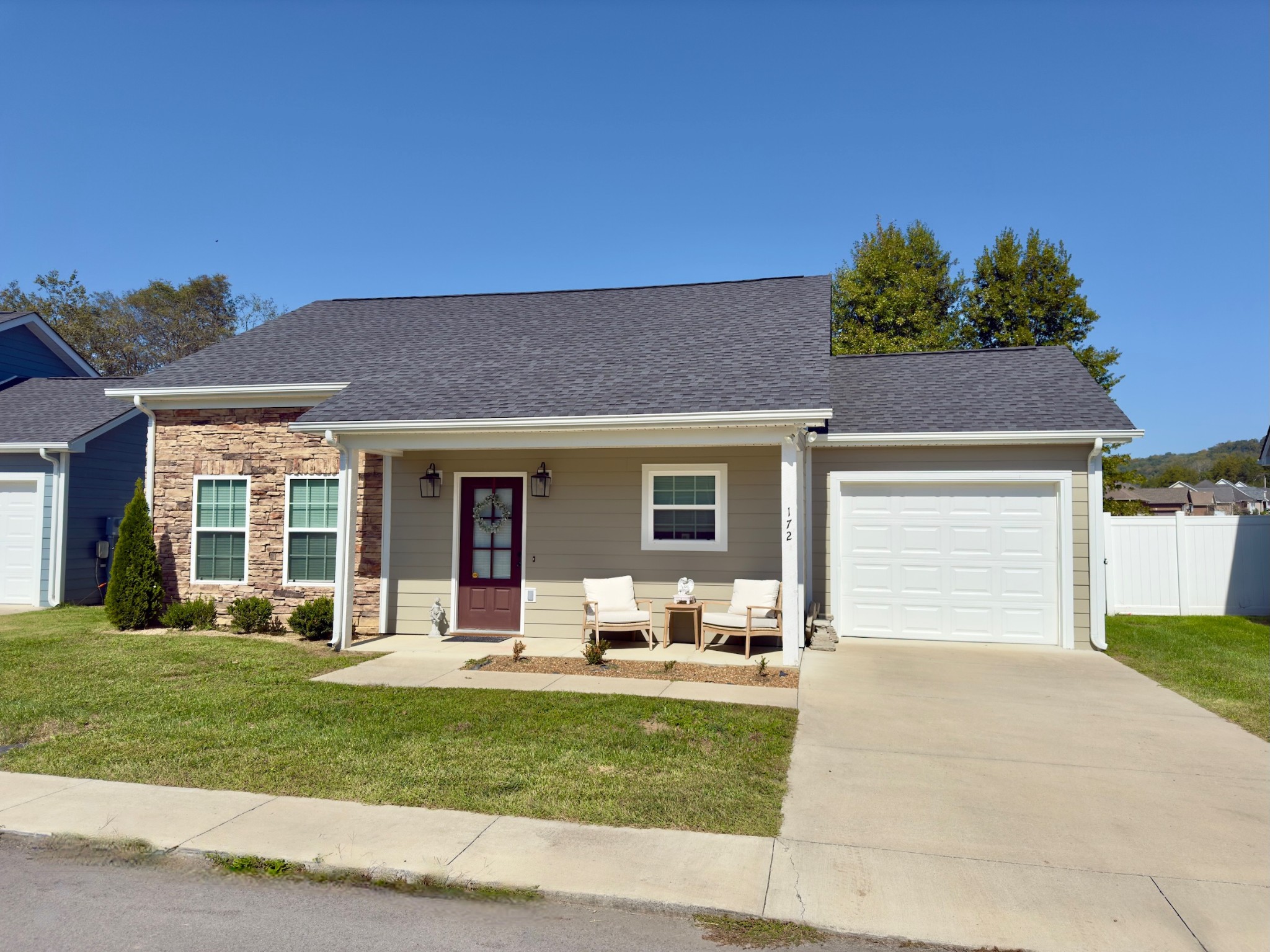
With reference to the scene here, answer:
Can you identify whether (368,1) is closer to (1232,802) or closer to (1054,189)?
(1232,802)

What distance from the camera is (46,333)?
714 inches

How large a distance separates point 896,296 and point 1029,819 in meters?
23.0

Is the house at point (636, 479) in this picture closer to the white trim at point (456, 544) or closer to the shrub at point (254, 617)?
the white trim at point (456, 544)

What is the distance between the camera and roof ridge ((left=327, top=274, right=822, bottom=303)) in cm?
1358

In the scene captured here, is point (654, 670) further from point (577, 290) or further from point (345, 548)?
point (577, 290)

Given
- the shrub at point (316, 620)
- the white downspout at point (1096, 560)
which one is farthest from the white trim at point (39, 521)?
the white downspout at point (1096, 560)

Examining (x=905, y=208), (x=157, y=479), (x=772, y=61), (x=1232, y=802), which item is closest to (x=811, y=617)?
(x=1232, y=802)

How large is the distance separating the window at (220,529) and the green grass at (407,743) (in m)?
3.10

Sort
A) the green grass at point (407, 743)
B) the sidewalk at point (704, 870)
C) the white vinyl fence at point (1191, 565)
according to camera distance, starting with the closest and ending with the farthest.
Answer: the sidewalk at point (704, 870)
the green grass at point (407, 743)
the white vinyl fence at point (1191, 565)

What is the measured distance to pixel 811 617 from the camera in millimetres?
10164

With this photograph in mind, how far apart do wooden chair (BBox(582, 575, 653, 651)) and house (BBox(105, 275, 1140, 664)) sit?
22cm

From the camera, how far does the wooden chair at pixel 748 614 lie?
29.9ft

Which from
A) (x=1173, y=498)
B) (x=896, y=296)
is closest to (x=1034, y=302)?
(x=896, y=296)

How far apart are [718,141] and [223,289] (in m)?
30.0
